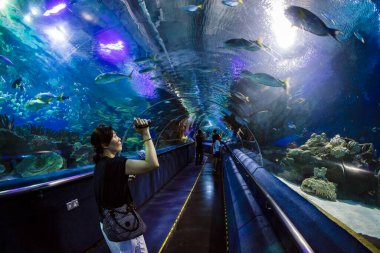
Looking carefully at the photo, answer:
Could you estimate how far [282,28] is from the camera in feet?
15.3

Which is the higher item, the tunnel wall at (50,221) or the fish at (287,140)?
the fish at (287,140)

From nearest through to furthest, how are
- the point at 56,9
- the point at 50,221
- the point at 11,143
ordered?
the point at 50,221 < the point at 56,9 < the point at 11,143

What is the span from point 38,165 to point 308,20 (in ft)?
39.2

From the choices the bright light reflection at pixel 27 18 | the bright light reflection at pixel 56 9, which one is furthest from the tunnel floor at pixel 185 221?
the bright light reflection at pixel 27 18

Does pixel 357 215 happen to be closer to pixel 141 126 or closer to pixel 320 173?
pixel 320 173

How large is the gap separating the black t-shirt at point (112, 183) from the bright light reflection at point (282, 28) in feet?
12.5

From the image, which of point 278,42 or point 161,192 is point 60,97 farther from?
point 278,42

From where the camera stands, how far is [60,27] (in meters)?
7.96

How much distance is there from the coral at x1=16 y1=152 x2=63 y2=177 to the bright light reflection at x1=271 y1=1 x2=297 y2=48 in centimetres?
1081

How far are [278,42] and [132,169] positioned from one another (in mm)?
4584

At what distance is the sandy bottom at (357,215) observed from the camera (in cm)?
301

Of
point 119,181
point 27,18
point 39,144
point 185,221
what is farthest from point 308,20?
point 39,144

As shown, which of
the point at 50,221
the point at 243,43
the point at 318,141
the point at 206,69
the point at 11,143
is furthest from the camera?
the point at 11,143

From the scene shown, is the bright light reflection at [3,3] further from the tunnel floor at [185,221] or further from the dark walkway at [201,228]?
the dark walkway at [201,228]
